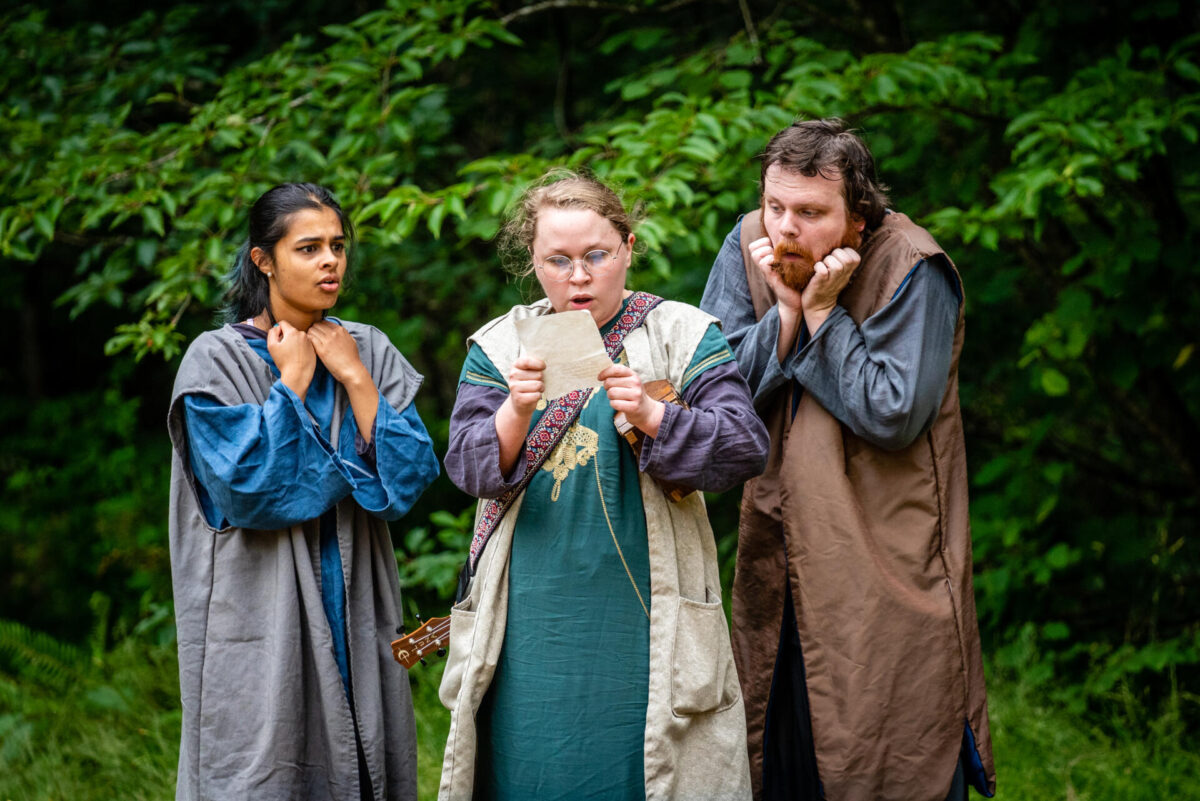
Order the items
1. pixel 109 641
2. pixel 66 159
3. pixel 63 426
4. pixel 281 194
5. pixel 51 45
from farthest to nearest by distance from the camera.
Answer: pixel 63 426, pixel 109 641, pixel 51 45, pixel 66 159, pixel 281 194

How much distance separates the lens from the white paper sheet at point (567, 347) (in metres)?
2.01

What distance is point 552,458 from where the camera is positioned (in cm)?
220

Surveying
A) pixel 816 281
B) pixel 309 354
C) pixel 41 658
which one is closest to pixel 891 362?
pixel 816 281

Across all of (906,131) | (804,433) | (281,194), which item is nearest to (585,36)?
(906,131)

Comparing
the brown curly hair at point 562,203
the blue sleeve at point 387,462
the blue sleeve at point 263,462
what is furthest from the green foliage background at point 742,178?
the blue sleeve at point 263,462

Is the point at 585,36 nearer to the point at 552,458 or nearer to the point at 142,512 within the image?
the point at 142,512

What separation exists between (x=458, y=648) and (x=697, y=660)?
1.65ft

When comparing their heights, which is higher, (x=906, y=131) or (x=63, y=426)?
(x=906, y=131)

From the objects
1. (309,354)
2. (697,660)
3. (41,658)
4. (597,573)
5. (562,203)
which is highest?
(562,203)

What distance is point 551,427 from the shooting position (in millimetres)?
2188

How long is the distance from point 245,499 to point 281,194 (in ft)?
2.58

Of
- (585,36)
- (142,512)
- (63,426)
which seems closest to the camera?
(585,36)

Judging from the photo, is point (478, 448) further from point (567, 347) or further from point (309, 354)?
point (309, 354)

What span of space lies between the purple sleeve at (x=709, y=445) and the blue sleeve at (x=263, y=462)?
2.68 ft
